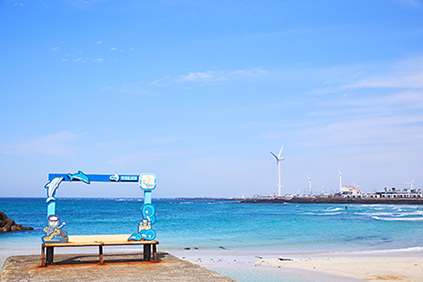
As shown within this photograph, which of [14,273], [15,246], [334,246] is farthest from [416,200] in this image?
[14,273]

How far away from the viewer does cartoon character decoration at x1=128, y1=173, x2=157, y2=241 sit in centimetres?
1295

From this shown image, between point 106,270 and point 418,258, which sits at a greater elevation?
point 106,270

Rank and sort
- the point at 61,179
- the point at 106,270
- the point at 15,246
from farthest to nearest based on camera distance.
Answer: the point at 15,246 < the point at 61,179 < the point at 106,270

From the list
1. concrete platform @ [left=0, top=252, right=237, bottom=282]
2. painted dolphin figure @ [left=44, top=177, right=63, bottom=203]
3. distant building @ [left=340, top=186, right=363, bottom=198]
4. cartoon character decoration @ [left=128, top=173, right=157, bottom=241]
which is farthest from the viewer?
distant building @ [left=340, top=186, right=363, bottom=198]

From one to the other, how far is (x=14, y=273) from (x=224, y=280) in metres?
5.63

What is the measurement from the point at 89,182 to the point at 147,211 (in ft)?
6.65

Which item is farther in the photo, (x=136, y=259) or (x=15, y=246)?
(x=15, y=246)

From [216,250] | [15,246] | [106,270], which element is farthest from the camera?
[15,246]

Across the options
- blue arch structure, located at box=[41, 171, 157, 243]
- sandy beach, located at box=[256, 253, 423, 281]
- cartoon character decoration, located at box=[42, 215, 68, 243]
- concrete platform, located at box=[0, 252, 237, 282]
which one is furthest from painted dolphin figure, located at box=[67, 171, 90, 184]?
sandy beach, located at box=[256, 253, 423, 281]

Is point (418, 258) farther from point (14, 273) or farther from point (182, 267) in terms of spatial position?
point (14, 273)

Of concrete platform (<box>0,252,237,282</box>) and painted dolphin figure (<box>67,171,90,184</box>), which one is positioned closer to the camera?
concrete platform (<box>0,252,237,282</box>)

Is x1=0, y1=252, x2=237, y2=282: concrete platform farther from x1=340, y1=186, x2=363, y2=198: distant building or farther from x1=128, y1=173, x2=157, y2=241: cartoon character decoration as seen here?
x1=340, y1=186, x2=363, y2=198: distant building

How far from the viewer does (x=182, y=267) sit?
40.3 feet

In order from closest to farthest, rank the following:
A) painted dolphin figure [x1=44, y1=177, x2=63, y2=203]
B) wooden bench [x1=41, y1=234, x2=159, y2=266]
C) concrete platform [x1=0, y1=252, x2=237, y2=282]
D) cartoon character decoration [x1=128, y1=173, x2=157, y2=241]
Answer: concrete platform [x1=0, y1=252, x2=237, y2=282] < wooden bench [x1=41, y1=234, x2=159, y2=266] < painted dolphin figure [x1=44, y1=177, x2=63, y2=203] < cartoon character decoration [x1=128, y1=173, x2=157, y2=241]
